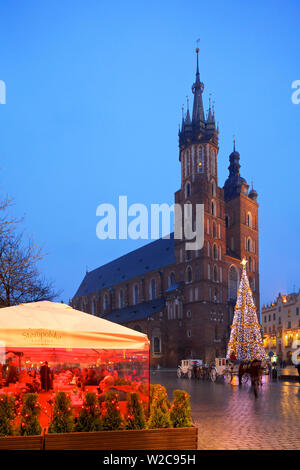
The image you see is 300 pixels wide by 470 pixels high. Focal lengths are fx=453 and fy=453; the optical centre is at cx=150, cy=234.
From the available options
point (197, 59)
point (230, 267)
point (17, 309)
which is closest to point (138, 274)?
point (230, 267)

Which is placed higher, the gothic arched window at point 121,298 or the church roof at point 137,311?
the gothic arched window at point 121,298

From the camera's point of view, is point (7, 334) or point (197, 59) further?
point (197, 59)

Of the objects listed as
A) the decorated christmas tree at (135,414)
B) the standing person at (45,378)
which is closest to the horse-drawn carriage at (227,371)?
the standing person at (45,378)

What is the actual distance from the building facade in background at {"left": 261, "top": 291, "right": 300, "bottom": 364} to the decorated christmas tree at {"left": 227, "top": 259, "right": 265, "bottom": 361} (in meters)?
37.6

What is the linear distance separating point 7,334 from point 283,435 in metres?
6.25

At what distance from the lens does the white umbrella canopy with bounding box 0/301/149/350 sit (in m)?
7.19

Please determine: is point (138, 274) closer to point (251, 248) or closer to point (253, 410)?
point (251, 248)

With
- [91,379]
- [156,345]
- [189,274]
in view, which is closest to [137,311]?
[156,345]

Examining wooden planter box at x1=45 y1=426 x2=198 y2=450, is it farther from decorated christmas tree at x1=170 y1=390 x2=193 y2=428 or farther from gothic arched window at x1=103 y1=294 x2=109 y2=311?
gothic arched window at x1=103 y1=294 x2=109 y2=311

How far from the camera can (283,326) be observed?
7831 cm

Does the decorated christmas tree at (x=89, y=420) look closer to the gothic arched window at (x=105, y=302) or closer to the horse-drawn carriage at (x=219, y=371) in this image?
the horse-drawn carriage at (x=219, y=371)

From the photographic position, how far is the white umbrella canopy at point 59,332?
7.19 meters

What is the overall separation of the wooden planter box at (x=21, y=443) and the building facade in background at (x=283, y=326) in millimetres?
67434

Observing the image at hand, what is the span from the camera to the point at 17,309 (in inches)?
313
